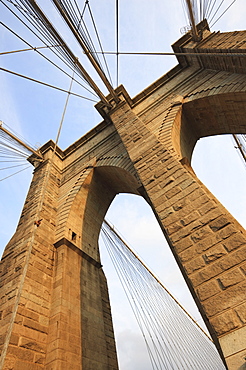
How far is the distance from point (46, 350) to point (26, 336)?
591mm

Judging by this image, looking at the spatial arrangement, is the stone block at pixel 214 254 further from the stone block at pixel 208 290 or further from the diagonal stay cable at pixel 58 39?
the diagonal stay cable at pixel 58 39

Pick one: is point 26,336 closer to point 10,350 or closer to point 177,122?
point 10,350

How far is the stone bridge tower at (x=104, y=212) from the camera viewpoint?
296 cm

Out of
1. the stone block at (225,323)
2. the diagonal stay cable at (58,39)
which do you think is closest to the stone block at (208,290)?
the stone block at (225,323)

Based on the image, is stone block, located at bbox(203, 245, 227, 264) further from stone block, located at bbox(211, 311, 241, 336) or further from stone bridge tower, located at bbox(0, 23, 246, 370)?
stone block, located at bbox(211, 311, 241, 336)

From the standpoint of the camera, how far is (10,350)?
14.0 feet

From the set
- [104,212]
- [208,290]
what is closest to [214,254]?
[208,290]

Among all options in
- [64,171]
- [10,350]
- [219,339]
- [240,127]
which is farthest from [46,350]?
[240,127]

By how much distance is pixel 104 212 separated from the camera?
9.45 metres

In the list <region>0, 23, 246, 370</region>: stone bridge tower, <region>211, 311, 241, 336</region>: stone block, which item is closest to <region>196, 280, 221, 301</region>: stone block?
<region>0, 23, 246, 370</region>: stone bridge tower

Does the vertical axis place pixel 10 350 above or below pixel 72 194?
below

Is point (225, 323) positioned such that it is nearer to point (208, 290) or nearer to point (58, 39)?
point (208, 290)

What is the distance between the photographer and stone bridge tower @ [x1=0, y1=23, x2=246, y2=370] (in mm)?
2961

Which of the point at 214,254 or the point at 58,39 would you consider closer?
the point at 214,254
